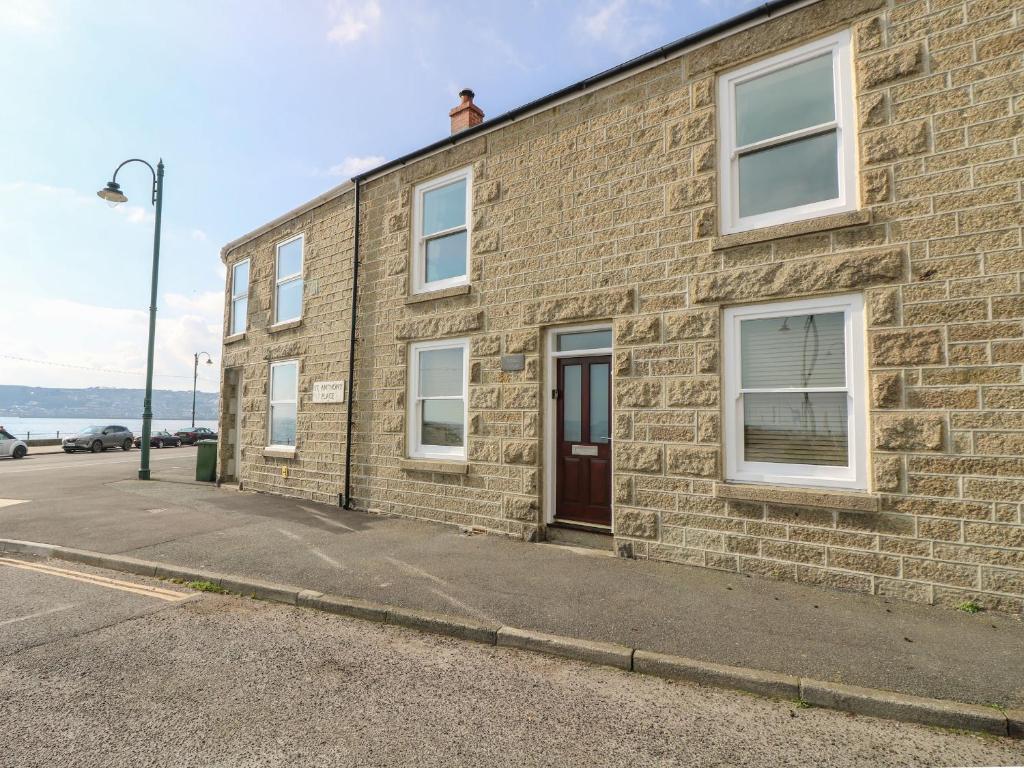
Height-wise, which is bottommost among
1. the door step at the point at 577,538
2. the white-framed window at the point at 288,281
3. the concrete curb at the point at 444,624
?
the concrete curb at the point at 444,624

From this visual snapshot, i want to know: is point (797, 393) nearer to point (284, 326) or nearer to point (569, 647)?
point (569, 647)

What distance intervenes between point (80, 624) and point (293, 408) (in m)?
7.24

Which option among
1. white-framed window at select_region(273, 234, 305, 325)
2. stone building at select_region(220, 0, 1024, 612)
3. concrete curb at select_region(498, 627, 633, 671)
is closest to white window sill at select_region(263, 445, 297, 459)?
stone building at select_region(220, 0, 1024, 612)

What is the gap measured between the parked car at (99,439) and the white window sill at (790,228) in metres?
33.7

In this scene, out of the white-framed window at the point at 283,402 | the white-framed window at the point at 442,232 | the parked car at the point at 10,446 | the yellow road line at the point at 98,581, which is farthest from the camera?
the parked car at the point at 10,446

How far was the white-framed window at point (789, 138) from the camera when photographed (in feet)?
18.2

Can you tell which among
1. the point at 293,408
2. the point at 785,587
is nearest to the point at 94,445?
the point at 293,408

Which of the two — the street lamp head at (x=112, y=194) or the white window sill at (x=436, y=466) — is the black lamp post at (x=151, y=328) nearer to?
the street lamp head at (x=112, y=194)

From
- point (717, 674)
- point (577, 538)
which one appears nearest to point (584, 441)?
point (577, 538)

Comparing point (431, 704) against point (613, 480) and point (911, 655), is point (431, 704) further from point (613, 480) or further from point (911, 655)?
point (613, 480)

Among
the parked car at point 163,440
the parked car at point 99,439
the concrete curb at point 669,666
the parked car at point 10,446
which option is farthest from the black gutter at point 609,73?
the parked car at point 163,440

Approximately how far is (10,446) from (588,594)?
99.8ft

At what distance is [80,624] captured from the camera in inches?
173

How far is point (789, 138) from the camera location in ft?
19.1
